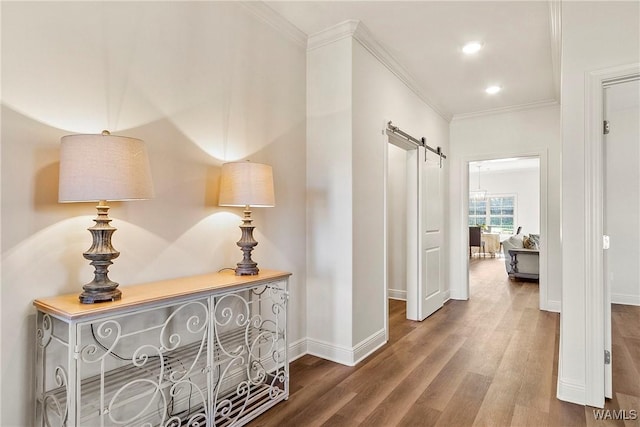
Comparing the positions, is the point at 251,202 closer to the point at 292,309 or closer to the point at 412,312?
the point at 292,309

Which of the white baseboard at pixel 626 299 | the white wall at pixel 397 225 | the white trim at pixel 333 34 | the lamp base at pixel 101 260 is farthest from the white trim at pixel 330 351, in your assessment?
the white baseboard at pixel 626 299

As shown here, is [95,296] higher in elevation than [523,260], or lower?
higher

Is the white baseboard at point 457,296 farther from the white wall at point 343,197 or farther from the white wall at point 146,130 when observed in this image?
the white wall at point 146,130

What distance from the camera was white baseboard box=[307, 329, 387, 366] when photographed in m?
2.73

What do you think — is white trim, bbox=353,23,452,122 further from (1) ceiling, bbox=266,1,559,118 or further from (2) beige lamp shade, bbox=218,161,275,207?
(2) beige lamp shade, bbox=218,161,275,207

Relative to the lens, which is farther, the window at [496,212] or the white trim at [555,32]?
the window at [496,212]

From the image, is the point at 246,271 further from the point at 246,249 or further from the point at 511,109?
the point at 511,109

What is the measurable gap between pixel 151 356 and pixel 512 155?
4.73 meters

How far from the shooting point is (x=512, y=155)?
15.4 feet

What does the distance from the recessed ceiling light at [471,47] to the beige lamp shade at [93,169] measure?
2.92 meters

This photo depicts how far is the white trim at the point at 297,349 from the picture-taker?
277 centimetres

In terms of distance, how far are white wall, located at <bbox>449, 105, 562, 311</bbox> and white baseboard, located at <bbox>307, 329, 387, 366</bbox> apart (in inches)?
100

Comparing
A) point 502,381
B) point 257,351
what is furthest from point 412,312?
point 257,351

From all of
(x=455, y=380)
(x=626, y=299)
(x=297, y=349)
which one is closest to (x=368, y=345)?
(x=297, y=349)
